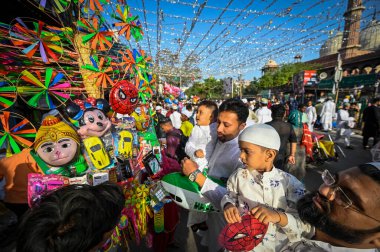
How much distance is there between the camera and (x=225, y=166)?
60.6 inches

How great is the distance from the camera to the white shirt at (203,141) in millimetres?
1865

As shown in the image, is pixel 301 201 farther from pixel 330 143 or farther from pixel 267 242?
pixel 330 143

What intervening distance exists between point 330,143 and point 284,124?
7.57ft

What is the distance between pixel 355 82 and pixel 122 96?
1671cm

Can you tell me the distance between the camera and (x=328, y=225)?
0.81 metres

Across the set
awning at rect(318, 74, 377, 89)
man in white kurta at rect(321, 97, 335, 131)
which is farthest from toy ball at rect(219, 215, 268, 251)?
awning at rect(318, 74, 377, 89)

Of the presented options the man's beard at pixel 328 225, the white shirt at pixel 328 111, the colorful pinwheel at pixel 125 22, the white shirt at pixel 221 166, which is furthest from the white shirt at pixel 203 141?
the white shirt at pixel 328 111

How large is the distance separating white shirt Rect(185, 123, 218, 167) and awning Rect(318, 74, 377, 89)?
13914mm

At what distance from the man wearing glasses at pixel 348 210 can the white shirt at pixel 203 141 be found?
1034 millimetres

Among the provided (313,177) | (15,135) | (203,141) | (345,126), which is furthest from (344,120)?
(15,135)

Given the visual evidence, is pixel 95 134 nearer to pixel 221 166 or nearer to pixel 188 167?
pixel 188 167

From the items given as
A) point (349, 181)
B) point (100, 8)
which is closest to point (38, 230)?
point (349, 181)

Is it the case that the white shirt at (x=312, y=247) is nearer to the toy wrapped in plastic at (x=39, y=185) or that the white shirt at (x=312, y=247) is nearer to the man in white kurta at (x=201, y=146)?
the man in white kurta at (x=201, y=146)

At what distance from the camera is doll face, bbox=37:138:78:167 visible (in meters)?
1.36
